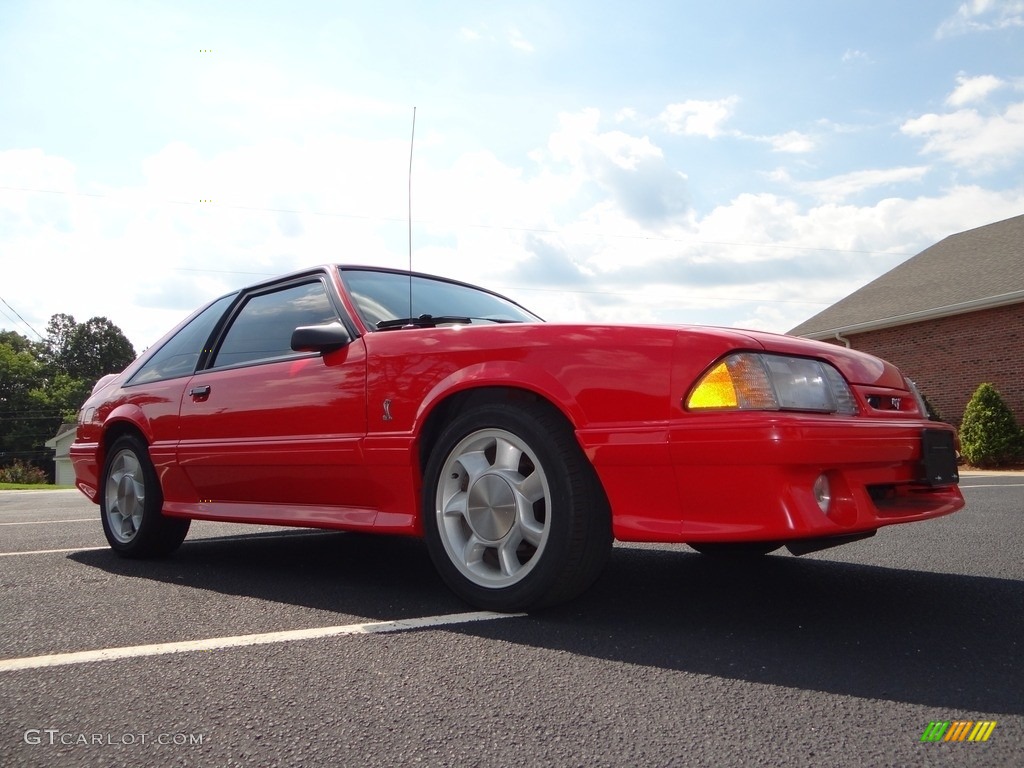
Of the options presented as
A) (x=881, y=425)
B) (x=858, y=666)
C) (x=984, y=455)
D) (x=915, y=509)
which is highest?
(x=881, y=425)

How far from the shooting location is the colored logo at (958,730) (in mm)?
1834

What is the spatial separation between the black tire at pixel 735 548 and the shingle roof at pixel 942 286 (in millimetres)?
15097

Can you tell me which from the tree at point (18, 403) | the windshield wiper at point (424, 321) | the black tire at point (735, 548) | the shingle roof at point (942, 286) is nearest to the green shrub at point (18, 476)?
the shingle roof at point (942, 286)

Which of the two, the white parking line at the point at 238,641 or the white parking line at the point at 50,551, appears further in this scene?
the white parking line at the point at 50,551

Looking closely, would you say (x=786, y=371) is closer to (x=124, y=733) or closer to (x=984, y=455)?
(x=124, y=733)

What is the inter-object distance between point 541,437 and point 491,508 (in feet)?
1.13

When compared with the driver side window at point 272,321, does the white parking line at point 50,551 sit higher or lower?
lower

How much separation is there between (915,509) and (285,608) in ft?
7.40

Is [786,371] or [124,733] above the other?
[786,371]

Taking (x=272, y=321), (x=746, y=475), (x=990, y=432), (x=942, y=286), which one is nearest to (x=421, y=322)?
(x=272, y=321)

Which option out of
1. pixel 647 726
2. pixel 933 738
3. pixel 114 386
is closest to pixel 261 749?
pixel 647 726

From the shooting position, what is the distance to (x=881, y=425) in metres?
2.87

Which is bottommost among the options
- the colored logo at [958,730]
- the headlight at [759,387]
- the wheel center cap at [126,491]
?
the colored logo at [958,730]

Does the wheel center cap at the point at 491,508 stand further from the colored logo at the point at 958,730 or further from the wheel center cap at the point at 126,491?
the wheel center cap at the point at 126,491
